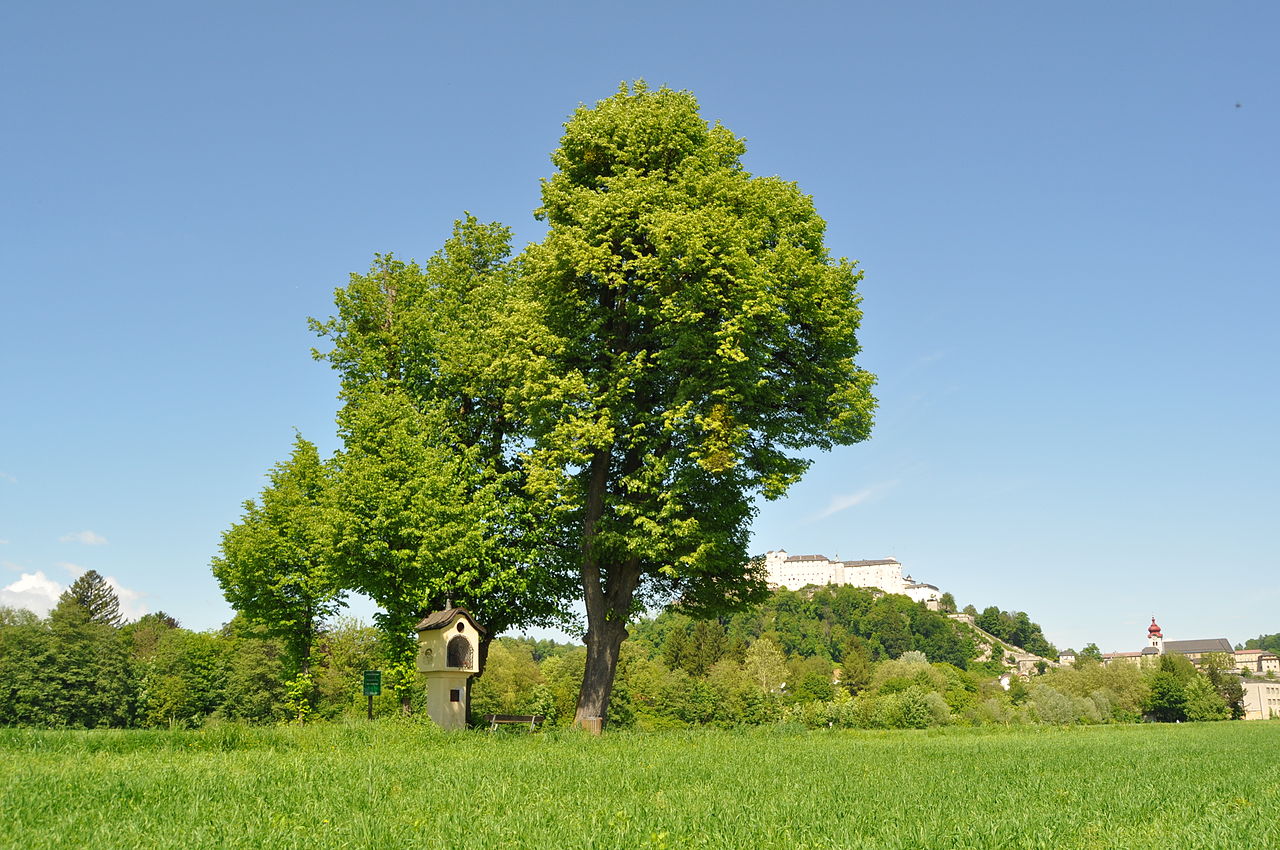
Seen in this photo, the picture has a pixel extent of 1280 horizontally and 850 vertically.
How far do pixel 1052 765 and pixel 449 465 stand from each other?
1899 centimetres

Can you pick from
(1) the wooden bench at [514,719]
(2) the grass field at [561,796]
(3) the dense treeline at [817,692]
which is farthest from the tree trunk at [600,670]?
(3) the dense treeline at [817,692]

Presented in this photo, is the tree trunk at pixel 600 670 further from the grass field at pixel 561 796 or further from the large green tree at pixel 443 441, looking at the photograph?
the grass field at pixel 561 796

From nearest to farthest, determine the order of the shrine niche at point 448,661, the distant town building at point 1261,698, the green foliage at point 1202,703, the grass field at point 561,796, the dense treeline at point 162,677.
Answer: the grass field at point 561,796 → the shrine niche at point 448,661 → the dense treeline at point 162,677 → the green foliage at point 1202,703 → the distant town building at point 1261,698

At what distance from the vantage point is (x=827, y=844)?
8.34 meters

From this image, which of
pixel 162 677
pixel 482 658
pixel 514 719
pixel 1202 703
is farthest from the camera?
pixel 1202 703

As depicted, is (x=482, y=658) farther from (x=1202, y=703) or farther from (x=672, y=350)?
(x=1202, y=703)

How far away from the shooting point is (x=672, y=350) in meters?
24.1

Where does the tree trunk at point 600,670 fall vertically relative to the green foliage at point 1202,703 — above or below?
above

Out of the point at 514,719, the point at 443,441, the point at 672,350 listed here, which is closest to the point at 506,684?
the point at 443,441

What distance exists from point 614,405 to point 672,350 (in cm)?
243

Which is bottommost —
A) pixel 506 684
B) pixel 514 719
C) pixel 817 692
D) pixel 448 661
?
pixel 817 692

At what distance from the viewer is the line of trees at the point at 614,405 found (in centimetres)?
2439

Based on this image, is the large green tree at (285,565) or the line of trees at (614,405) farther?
the large green tree at (285,565)

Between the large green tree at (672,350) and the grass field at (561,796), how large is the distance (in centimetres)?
854
